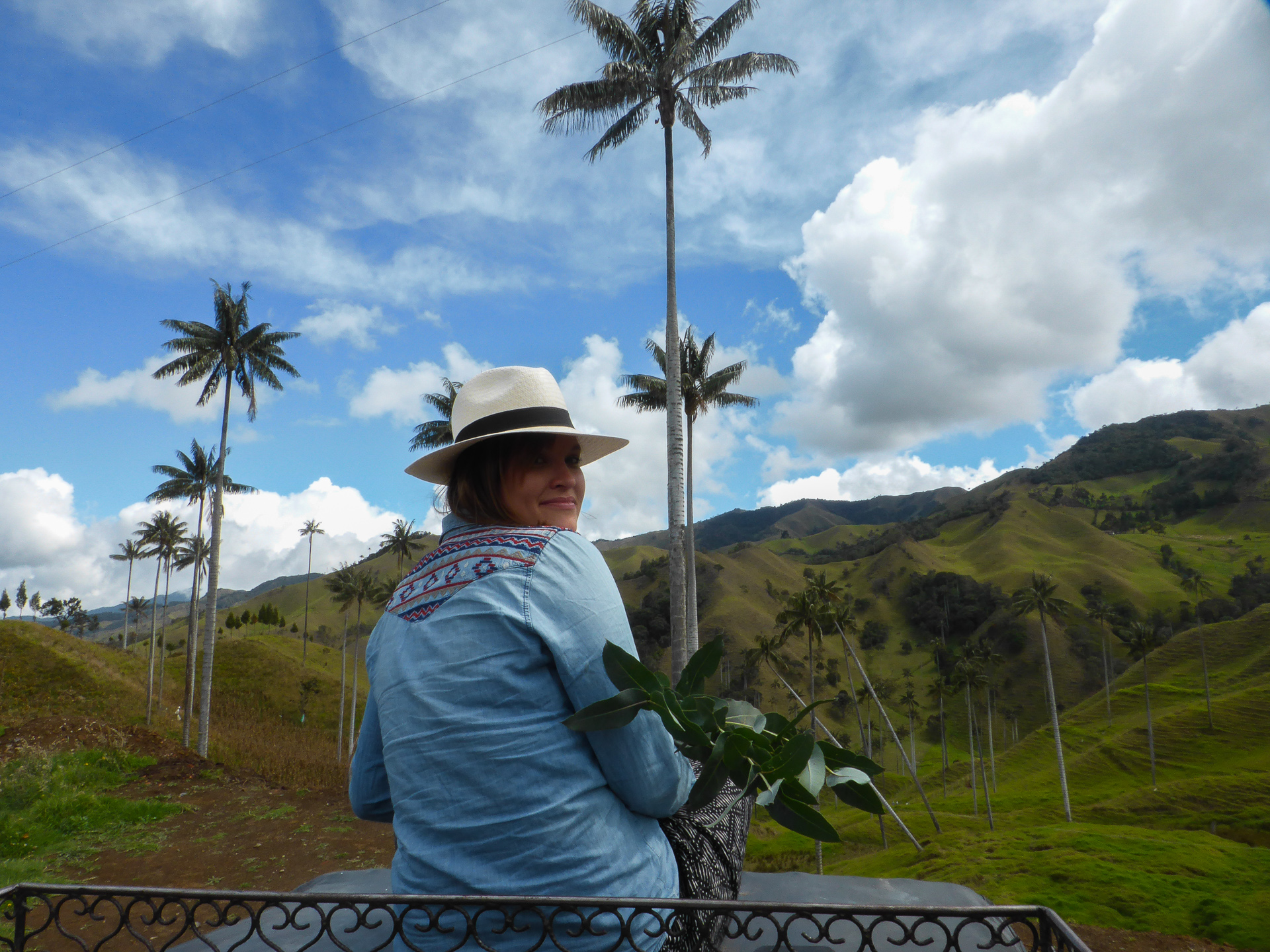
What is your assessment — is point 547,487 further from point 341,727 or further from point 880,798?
point 341,727

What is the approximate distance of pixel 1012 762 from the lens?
5634cm

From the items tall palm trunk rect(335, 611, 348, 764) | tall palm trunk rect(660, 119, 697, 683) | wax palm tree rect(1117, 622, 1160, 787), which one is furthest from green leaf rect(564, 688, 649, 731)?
wax palm tree rect(1117, 622, 1160, 787)

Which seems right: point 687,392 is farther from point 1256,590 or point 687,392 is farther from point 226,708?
point 1256,590

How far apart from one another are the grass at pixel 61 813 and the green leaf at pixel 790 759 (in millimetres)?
12697

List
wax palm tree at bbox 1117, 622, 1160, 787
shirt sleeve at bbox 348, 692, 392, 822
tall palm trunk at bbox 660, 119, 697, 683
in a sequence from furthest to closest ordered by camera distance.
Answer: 1. wax palm tree at bbox 1117, 622, 1160, 787
2. tall palm trunk at bbox 660, 119, 697, 683
3. shirt sleeve at bbox 348, 692, 392, 822

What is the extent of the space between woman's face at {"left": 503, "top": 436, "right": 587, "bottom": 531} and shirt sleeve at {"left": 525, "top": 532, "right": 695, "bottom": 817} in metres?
0.34

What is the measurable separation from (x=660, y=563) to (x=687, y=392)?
61888mm

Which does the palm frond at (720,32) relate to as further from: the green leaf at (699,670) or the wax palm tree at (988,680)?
the wax palm tree at (988,680)

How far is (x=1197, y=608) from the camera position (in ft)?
216

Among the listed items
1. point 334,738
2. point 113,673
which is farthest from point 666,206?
point 334,738

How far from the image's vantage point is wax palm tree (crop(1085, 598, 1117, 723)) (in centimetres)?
5919

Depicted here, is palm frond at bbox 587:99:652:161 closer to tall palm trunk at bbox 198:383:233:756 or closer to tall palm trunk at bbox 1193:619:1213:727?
tall palm trunk at bbox 198:383:233:756

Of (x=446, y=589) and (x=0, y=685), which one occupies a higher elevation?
(x=446, y=589)

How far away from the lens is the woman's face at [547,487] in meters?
1.68
